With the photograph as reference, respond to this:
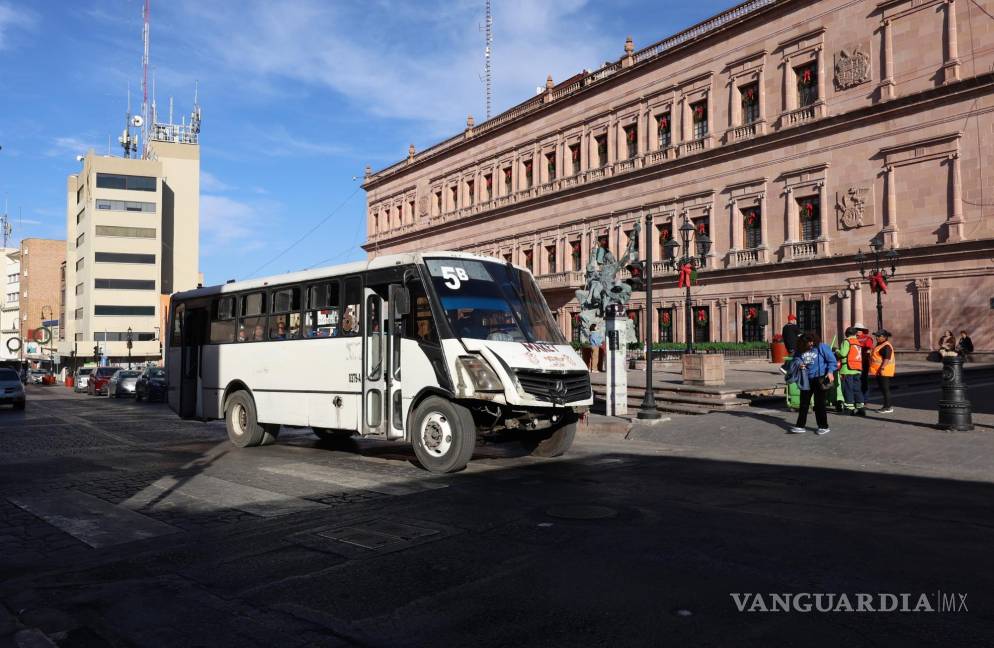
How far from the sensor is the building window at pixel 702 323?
4212 centimetres

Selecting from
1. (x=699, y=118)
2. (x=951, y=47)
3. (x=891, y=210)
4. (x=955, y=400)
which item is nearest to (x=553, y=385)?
(x=955, y=400)

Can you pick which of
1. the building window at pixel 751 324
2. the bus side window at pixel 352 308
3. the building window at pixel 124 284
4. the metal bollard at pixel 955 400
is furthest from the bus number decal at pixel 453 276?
the building window at pixel 124 284

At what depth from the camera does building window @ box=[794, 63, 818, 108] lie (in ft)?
121

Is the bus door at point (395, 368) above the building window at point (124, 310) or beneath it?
beneath

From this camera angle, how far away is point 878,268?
1329 inches

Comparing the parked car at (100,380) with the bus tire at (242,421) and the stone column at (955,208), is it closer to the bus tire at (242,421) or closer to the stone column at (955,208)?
the bus tire at (242,421)

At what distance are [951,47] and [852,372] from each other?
937 inches

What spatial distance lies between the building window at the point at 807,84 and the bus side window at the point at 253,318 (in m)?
32.3

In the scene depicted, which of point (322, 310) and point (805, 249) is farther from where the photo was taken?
point (805, 249)

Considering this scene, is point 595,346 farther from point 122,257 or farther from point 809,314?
point 122,257

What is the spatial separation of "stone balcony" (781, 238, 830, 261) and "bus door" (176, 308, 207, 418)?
3064 centimetres

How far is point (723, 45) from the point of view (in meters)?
41.0

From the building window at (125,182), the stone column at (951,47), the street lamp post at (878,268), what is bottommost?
the street lamp post at (878,268)

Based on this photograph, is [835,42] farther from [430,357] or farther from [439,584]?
[439,584]
